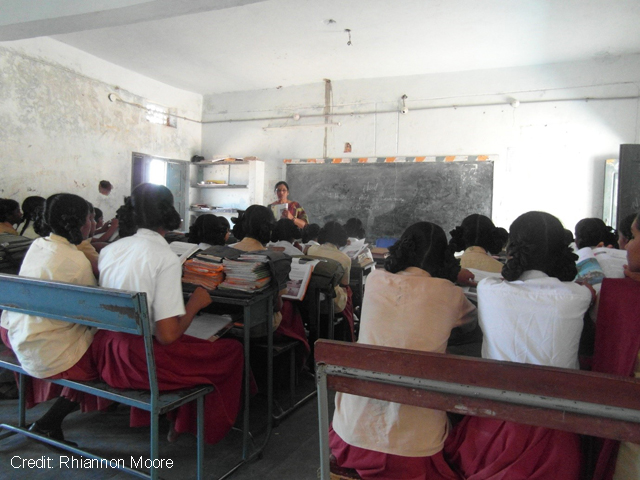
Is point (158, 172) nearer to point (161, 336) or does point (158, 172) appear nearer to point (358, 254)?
point (358, 254)

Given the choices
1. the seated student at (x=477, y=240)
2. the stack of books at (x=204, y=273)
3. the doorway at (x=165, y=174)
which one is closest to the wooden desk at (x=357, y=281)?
the seated student at (x=477, y=240)

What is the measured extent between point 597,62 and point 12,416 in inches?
259

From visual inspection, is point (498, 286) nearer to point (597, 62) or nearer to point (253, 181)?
point (597, 62)

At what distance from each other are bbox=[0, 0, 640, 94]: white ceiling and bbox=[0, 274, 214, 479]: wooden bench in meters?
2.32

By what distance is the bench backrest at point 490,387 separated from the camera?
2.89 ft

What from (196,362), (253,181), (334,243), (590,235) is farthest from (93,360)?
(253,181)

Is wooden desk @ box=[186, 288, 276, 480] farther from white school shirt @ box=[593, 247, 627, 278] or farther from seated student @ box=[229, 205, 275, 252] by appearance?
white school shirt @ box=[593, 247, 627, 278]

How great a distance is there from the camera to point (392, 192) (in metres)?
6.38

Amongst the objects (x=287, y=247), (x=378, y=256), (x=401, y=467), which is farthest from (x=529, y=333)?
(x=378, y=256)

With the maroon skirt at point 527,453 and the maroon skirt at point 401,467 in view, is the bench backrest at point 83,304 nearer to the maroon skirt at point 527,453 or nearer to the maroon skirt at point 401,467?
the maroon skirt at point 401,467

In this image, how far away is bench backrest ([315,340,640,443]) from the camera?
2.89 feet

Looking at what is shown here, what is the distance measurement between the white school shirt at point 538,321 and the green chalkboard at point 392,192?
481 centimetres

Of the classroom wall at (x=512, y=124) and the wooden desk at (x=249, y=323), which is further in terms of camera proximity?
the classroom wall at (x=512, y=124)

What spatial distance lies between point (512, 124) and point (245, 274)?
16.3 feet
